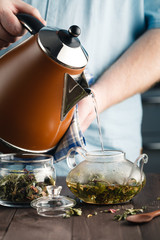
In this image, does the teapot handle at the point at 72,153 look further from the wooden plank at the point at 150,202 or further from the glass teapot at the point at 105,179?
the wooden plank at the point at 150,202

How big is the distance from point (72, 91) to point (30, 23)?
0.19 meters

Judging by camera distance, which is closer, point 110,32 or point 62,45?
point 62,45

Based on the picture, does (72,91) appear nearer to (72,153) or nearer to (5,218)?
(72,153)

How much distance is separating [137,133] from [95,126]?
19 centimetres

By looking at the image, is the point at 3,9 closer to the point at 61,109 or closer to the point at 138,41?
the point at 61,109

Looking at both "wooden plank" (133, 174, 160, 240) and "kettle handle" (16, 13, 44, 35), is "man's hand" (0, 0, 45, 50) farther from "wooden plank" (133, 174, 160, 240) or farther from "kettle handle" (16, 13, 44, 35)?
"wooden plank" (133, 174, 160, 240)

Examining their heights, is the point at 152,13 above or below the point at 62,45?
below

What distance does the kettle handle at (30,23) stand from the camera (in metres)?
0.93

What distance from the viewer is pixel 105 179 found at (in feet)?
2.87

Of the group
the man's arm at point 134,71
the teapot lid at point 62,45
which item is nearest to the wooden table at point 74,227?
the teapot lid at point 62,45

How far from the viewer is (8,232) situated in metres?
0.72

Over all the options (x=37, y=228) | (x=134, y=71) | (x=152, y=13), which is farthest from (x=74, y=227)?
(x=152, y=13)

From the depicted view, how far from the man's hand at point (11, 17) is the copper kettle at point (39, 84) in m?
0.02

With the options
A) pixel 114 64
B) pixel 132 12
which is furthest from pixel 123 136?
pixel 132 12
